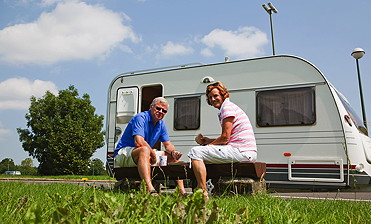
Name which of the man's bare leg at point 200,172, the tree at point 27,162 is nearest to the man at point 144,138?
the man's bare leg at point 200,172

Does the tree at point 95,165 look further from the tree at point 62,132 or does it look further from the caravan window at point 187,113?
the tree at point 62,132

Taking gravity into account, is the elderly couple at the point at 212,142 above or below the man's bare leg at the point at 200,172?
above

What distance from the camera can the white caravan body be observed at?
20.3ft

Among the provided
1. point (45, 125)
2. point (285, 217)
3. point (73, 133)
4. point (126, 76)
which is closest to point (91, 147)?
point (73, 133)

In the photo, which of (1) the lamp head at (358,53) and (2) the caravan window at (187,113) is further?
(1) the lamp head at (358,53)

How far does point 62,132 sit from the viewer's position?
26750 mm

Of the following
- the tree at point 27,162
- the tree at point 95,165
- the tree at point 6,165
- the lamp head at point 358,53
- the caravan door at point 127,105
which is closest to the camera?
the tree at point 95,165

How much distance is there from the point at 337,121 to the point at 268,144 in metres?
1.20

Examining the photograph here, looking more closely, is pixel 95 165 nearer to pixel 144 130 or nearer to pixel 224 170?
pixel 144 130

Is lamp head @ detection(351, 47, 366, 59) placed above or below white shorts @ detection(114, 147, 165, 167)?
above

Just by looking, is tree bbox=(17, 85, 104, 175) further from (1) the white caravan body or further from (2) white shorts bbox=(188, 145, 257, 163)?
(2) white shorts bbox=(188, 145, 257, 163)

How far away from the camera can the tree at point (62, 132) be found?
2564cm

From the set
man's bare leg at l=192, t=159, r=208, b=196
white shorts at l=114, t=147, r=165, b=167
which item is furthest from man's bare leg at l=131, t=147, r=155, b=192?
man's bare leg at l=192, t=159, r=208, b=196

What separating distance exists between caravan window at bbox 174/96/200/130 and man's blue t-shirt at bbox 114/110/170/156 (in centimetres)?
221
